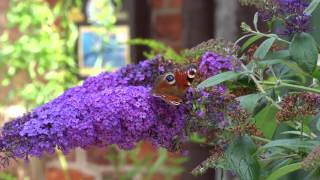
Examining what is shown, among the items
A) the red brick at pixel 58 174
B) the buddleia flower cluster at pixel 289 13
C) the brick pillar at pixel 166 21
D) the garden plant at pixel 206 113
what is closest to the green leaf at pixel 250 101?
the garden plant at pixel 206 113

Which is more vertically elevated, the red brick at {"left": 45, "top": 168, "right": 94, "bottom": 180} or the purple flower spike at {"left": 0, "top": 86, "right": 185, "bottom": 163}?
the purple flower spike at {"left": 0, "top": 86, "right": 185, "bottom": 163}

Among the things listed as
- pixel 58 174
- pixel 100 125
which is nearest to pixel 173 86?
pixel 100 125

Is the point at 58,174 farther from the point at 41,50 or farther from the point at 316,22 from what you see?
the point at 316,22

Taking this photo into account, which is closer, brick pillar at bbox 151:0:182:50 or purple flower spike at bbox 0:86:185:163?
purple flower spike at bbox 0:86:185:163

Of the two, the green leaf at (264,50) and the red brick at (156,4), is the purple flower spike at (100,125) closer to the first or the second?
the green leaf at (264,50)

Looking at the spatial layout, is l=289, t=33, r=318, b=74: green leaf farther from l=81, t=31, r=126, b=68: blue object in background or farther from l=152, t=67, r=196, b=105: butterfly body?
l=81, t=31, r=126, b=68: blue object in background

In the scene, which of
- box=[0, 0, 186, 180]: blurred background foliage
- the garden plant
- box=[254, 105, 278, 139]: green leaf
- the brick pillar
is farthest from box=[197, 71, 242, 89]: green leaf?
the brick pillar

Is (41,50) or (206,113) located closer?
(206,113)
